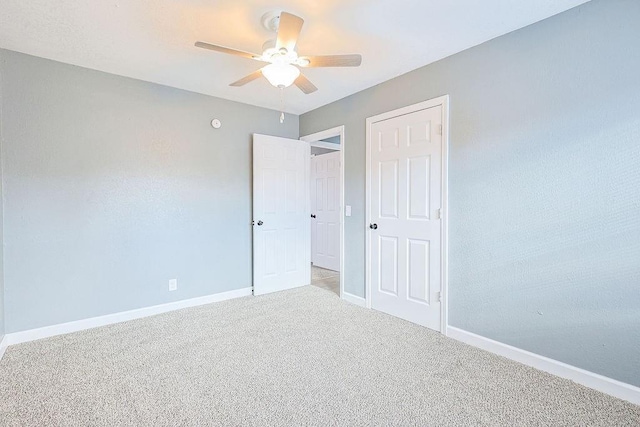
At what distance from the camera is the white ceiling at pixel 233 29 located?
6.27ft

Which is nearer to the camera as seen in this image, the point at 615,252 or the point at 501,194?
the point at 615,252

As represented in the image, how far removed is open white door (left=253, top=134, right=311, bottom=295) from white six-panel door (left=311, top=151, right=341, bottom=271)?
1.06 m

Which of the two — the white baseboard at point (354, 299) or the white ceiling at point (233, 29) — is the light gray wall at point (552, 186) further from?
the white baseboard at point (354, 299)

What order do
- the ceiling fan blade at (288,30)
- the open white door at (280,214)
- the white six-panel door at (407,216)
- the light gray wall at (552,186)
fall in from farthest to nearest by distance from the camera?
the open white door at (280,214) → the white six-panel door at (407,216) → the light gray wall at (552,186) → the ceiling fan blade at (288,30)

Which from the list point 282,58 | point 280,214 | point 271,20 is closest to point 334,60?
point 282,58

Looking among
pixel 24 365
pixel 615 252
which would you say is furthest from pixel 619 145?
pixel 24 365

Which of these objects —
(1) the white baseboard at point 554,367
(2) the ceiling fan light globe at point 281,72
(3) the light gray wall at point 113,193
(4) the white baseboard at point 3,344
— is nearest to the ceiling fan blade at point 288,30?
(2) the ceiling fan light globe at point 281,72

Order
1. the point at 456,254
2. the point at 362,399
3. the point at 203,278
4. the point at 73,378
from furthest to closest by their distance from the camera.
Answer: the point at 203,278 < the point at 456,254 < the point at 73,378 < the point at 362,399

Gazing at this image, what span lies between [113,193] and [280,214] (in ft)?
Answer: 5.96

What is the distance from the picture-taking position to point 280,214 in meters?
3.98

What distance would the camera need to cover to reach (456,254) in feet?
8.48

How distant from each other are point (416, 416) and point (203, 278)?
2.65 m

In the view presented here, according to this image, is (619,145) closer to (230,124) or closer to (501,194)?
(501,194)

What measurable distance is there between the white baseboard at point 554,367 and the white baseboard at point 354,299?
1.02m
